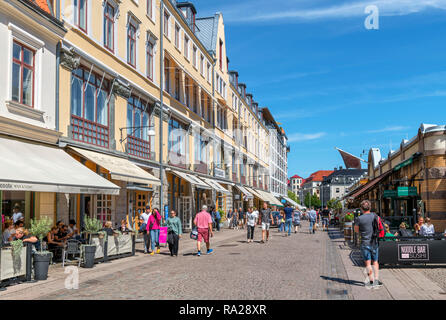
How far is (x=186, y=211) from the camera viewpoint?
30703mm

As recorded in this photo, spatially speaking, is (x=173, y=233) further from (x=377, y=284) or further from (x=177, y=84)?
(x=177, y=84)

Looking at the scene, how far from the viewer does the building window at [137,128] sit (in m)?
21.3

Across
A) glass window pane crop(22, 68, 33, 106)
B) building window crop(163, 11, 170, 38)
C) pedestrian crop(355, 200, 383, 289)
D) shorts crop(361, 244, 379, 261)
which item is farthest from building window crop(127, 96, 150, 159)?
shorts crop(361, 244, 379, 261)

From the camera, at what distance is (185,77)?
30.6m

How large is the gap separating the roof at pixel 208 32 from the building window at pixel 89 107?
21175 millimetres

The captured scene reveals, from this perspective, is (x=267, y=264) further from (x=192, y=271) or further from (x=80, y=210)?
(x=80, y=210)

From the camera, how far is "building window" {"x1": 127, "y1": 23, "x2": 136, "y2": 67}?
21609 millimetres

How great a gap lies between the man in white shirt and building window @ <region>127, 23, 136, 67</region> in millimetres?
10011

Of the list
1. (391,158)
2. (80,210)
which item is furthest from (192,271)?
(391,158)

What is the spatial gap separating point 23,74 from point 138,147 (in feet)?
29.0

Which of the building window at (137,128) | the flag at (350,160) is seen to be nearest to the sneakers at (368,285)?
the building window at (137,128)

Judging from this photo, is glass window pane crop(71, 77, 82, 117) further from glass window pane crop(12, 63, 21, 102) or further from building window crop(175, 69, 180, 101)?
building window crop(175, 69, 180, 101)

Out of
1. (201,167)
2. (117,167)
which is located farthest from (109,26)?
(201,167)
